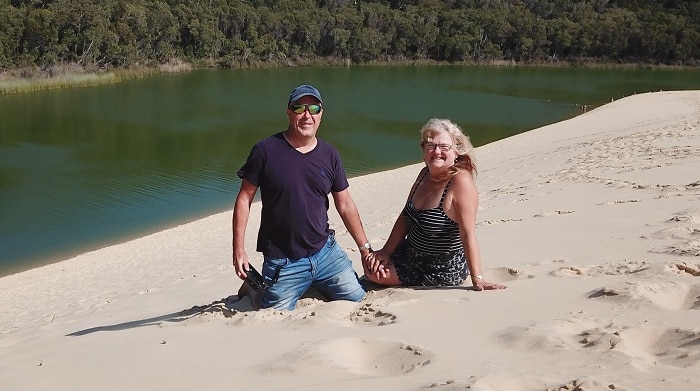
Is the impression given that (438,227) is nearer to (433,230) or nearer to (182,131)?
(433,230)

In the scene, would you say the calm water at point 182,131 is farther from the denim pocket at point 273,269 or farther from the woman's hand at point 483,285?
the woman's hand at point 483,285

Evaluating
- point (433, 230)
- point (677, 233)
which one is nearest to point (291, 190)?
point (433, 230)

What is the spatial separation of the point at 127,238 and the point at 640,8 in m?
84.7

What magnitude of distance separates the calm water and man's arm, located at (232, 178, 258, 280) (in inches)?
336

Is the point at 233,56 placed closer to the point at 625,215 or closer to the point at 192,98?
the point at 192,98

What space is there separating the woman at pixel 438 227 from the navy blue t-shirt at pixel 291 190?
46 centimetres

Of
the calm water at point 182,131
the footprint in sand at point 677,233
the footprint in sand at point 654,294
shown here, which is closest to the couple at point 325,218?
the footprint in sand at point 654,294

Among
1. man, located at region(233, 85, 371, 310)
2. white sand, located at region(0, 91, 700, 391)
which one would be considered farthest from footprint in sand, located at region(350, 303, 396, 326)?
man, located at region(233, 85, 371, 310)

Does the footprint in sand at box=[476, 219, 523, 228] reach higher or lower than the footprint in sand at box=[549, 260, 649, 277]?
lower

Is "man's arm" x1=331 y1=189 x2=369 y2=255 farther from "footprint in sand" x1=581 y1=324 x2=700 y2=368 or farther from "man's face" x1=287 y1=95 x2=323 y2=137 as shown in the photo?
"footprint in sand" x1=581 y1=324 x2=700 y2=368

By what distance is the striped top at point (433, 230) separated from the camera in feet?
14.1

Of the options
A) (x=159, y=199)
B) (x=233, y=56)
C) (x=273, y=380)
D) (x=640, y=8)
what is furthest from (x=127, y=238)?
(x=640, y=8)

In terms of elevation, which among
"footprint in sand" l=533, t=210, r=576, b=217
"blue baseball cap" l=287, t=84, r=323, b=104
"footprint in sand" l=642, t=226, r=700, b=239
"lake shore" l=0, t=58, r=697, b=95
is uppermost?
"blue baseball cap" l=287, t=84, r=323, b=104

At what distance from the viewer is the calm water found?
1449 cm
